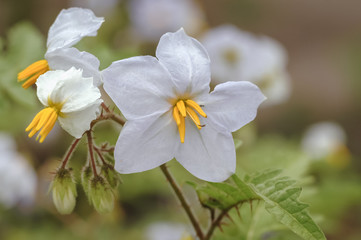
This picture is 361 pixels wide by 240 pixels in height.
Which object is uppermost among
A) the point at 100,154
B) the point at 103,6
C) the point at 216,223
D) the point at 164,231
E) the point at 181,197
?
the point at 100,154

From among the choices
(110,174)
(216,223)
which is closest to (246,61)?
(216,223)

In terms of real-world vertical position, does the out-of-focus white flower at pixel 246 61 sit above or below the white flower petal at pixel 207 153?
below

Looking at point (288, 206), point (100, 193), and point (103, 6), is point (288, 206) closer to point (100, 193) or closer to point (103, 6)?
point (100, 193)

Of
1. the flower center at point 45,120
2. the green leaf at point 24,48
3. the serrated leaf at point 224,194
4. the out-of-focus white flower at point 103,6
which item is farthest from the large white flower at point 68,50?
the out-of-focus white flower at point 103,6

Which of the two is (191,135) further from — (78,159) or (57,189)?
(78,159)

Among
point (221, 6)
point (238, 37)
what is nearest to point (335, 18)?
point (221, 6)

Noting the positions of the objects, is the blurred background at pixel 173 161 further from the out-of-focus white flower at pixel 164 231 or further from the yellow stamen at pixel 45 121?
the yellow stamen at pixel 45 121
